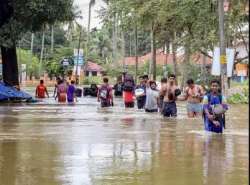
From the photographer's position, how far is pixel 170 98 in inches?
783

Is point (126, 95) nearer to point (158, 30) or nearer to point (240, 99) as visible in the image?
point (240, 99)

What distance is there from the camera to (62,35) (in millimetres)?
110562

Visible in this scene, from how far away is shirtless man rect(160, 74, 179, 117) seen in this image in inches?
767

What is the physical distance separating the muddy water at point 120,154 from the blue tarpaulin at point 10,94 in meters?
13.9

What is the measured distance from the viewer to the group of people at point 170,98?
1466cm

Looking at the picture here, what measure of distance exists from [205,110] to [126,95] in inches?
505

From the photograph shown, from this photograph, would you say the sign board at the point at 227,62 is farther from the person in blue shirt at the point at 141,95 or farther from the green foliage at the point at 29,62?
the green foliage at the point at 29,62

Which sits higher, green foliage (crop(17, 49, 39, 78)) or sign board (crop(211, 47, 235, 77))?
green foliage (crop(17, 49, 39, 78))

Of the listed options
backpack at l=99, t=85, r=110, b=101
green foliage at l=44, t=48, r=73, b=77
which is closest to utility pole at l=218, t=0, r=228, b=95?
backpack at l=99, t=85, r=110, b=101

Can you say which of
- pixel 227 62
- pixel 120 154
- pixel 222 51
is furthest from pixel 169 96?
pixel 120 154

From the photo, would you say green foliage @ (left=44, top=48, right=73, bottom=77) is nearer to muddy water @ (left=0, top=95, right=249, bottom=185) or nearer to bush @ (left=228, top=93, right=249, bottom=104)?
bush @ (left=228, top=93, right=249, bottom=104)

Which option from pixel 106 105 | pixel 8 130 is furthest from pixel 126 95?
pixel 8 130

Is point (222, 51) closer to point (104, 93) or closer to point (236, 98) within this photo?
point (104, 93)

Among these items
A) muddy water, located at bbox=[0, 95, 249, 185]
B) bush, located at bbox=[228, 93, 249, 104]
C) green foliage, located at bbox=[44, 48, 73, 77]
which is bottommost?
muddy water, located at bbox=[0, 95, 249, 185]
